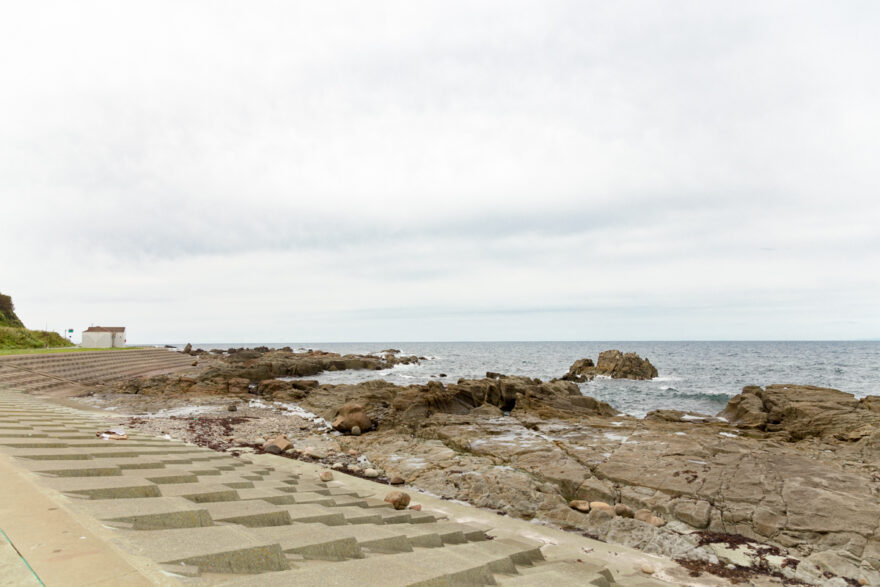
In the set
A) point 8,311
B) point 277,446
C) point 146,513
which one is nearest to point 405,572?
point 146,513

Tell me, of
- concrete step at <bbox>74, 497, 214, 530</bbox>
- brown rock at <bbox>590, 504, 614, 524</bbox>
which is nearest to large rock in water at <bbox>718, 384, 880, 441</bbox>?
brown rock at <bbox>590, 504, 614, 524</bbox>

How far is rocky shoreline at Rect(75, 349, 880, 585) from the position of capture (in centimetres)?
720

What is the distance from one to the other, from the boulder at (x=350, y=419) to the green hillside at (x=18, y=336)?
37639 millimetres

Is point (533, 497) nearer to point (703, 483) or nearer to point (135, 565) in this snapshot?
point (703, 483)

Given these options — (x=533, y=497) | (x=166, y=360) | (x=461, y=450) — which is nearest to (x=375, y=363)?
(x=166, y=360)

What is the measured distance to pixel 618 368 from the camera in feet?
164

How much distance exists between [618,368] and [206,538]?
172 feet

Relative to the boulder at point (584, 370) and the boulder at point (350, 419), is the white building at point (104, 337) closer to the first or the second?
the boulder at point (350, 419)

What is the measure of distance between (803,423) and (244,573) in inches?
843

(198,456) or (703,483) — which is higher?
(198,456)

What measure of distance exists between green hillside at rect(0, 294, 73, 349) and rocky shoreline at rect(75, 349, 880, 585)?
25096 millimetres

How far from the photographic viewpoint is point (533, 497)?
8781 mm

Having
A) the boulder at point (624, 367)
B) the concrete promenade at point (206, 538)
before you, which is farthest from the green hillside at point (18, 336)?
the boulder at point (624, 367)

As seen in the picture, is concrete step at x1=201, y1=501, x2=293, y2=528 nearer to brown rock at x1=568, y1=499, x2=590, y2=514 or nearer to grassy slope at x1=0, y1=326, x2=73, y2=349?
brown rock at x1=568, y1=499, x2=590, y2=514
